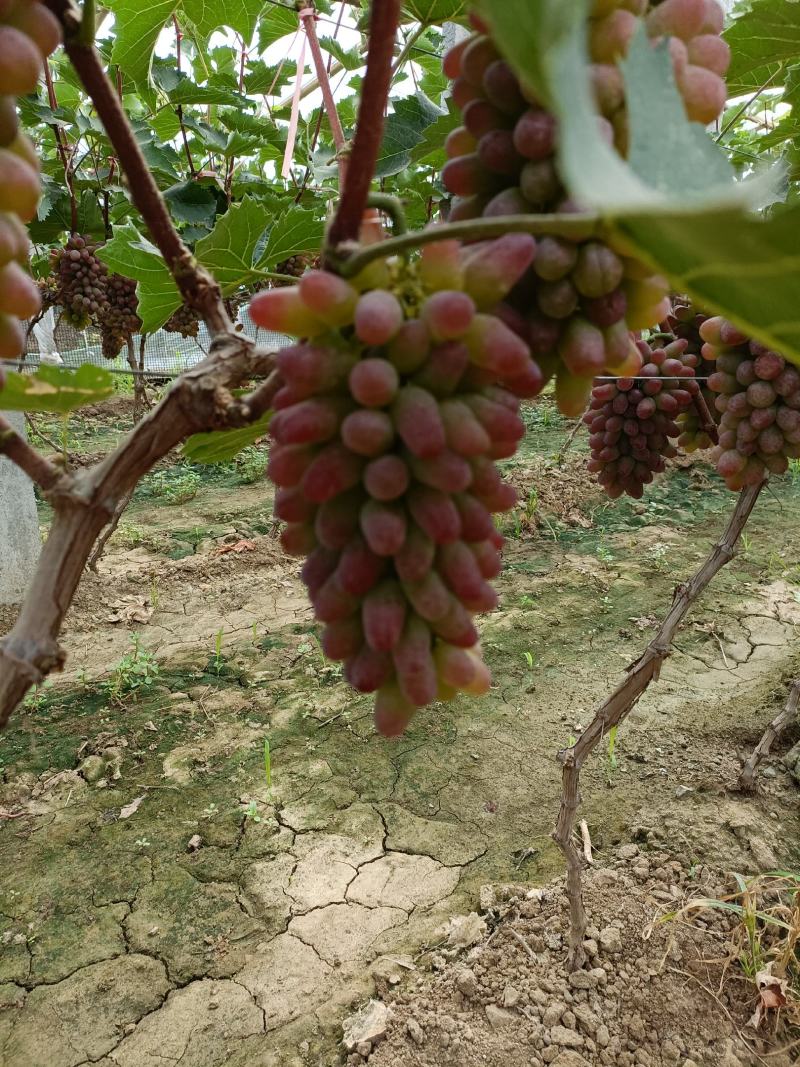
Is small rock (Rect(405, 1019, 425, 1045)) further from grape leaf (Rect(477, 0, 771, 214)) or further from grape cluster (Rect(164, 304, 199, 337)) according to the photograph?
grape cluster (Rect(164, 304, 199, 337))

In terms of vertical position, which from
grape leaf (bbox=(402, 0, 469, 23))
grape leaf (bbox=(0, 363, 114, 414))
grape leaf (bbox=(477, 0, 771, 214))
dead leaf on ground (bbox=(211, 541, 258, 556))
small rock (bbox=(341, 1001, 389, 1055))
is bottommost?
small rock (bbox=(341, 1001, 389, 1055))

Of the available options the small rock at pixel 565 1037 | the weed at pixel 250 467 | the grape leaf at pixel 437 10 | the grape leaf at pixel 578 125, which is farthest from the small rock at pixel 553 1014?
the weed at pixel 250 467

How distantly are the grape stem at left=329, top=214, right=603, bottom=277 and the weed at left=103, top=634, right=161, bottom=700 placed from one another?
3020 mm

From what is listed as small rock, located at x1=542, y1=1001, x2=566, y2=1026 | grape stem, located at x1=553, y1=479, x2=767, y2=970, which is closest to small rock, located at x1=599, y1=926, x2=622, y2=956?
grape stem, located at x1=553, y1=479, x2=767, y2=970

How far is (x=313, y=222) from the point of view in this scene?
150 centimetres

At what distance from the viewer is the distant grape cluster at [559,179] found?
0.49 meters

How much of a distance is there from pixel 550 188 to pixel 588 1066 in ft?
5.41

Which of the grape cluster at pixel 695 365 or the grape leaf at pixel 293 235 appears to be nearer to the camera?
the grape leaf at pixel 293 235

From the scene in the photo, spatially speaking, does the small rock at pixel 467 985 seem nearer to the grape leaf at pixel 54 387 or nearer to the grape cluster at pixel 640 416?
the grape cluster at pixel 640 416

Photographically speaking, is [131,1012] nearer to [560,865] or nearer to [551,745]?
[560,865]

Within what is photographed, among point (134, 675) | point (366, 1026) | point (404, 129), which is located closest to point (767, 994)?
point (366, 1026)

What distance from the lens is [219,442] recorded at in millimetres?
824

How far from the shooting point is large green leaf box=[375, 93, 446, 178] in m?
1.79

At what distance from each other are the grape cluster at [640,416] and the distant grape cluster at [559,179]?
0.99 m
